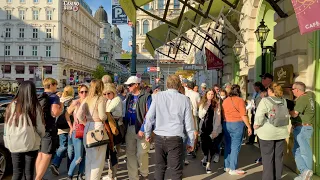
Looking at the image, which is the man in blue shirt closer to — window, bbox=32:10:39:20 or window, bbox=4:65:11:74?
window, bbox=32:10:39:20

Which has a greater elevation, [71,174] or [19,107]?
[19,107]

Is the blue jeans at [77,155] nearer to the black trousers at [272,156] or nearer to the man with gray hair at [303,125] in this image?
the black trousers at [272,156]

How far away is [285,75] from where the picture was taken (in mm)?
7078

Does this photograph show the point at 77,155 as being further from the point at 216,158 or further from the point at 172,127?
the point at 216,158

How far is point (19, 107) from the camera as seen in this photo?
4.43 metres

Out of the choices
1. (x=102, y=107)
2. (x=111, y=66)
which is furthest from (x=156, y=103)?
(x=111, y=66)

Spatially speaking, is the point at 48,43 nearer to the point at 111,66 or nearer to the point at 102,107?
the point at 111,66

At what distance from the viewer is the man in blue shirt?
4627mm

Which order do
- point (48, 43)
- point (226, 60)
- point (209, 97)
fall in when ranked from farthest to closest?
point (48, 43)
point (226, 60)
point (209, 97)

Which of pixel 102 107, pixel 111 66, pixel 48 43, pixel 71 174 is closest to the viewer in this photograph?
pixel 102 107

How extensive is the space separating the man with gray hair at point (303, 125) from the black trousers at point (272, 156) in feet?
1.30

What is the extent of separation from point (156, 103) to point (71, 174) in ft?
8.15

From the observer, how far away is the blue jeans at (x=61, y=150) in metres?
6.74

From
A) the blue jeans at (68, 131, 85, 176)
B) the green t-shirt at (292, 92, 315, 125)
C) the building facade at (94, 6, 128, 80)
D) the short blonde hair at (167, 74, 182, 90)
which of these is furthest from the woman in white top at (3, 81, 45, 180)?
the building facade at (94, 6, 128, 80)
